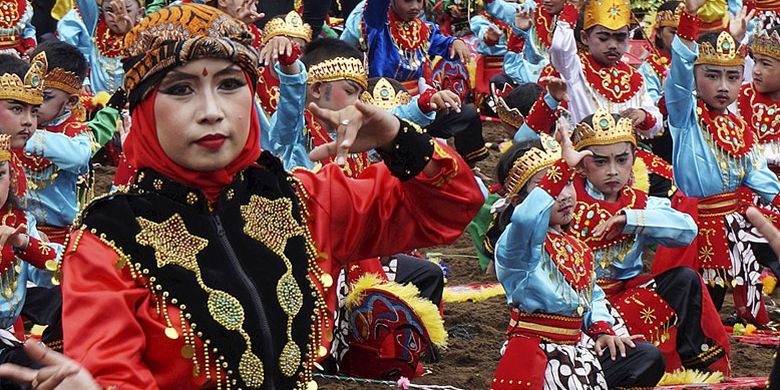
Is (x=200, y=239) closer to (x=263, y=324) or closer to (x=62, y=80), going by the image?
(x=263, y=324)

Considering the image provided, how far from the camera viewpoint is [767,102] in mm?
8570

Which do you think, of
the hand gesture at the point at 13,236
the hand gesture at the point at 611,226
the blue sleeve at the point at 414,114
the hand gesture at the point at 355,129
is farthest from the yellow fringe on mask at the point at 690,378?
the hand gesture at the point at 355,129

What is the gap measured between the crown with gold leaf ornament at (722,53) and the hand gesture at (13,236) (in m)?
4.09

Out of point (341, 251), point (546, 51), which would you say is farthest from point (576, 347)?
point (546, 51)

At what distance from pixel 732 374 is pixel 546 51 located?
17.3 feet

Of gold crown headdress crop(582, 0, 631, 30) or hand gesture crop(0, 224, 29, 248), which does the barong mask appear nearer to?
hand gesture crop(0, 224, 29, 248)

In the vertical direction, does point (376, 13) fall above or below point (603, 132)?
below

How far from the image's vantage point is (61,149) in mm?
7383

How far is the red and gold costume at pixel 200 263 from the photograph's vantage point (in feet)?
10.7

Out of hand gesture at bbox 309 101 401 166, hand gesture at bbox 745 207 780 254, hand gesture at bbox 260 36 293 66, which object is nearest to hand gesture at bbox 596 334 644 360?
hand gesture at bbox 260 36 293 66

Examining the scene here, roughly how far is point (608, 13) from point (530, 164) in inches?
121

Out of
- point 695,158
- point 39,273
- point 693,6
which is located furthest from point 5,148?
point 693,6

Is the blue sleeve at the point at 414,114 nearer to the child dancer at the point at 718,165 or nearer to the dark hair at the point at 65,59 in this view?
the child dancer at the point at 718,165

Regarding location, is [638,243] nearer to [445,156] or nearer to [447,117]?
[445,156]
